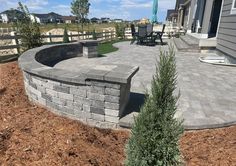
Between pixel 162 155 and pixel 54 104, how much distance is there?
2620 mm

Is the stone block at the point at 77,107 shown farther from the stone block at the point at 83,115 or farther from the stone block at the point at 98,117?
the stone block at the point at 98,117

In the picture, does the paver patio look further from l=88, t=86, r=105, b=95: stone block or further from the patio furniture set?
the patio furniture set

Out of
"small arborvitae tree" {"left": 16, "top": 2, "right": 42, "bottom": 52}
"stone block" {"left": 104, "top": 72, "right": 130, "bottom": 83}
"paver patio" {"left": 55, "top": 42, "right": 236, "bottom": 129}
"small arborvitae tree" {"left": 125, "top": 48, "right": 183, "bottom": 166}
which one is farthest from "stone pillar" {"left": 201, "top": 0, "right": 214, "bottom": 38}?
"small arborvitae tree" {"left": 125, "top": 48, "right": 183, "bottom": 166}

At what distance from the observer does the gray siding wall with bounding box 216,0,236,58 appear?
25.5 ft

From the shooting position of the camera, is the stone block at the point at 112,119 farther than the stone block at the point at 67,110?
No

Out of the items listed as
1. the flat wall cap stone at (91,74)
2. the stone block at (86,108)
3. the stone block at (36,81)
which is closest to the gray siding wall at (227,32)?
the flat wall cap stone at (91,74)

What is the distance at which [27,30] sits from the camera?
8.16 meters

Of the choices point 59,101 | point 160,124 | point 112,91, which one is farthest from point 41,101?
point 160,124

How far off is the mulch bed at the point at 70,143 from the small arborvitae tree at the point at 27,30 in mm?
5085

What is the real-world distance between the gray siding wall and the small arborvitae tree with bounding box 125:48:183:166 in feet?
23.4

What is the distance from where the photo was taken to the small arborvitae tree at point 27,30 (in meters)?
8.18

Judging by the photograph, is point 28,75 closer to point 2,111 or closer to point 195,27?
point 2,111

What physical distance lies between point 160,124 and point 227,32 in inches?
326

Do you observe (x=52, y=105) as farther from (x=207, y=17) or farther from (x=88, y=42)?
(x=207, y=17)
